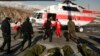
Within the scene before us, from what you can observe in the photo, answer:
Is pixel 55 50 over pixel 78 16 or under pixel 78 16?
over

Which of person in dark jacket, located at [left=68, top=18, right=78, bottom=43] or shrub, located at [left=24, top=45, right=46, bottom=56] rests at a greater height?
shrub, located at [left=24, top=45, right=46, bottom=56]

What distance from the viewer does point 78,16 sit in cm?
3042

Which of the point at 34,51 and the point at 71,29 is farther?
the point at 71,29

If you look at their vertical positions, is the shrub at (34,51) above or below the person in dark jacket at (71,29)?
above

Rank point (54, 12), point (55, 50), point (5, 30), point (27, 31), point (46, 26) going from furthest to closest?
point (54, 12)
point (46, 26)
point (27, 31)
point (5, 30)
point (55, 50)

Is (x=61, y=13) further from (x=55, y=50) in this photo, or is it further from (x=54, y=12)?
(x=55, y=50)

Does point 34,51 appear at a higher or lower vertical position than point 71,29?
higher

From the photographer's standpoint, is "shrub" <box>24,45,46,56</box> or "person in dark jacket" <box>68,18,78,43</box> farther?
"person in dark jacket" <box>68,18,78,43</box>

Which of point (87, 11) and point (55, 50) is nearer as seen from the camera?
point (55, 50)

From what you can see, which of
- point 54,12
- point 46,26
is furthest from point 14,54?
point 54,12

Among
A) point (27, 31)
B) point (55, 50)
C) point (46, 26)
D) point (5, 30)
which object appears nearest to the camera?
point (55, 50)

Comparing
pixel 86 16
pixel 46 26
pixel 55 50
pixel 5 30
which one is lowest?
pixel 86 16

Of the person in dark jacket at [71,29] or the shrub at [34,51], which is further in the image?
the person in dark jacket at [71,29]

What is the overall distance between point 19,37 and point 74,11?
976 cm
